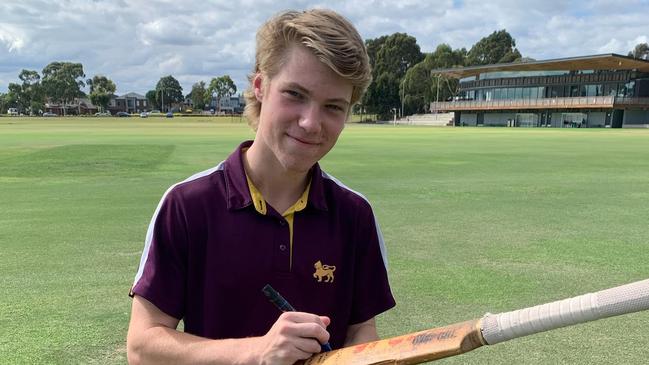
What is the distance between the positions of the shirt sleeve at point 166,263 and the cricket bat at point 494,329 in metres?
0.57

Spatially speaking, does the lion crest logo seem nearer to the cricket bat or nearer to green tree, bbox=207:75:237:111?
the cricket bat

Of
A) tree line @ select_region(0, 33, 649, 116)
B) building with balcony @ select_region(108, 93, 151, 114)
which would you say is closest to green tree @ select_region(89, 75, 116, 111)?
tree line @ select_region(0, 33, 649, 116)

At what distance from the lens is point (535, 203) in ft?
36.1

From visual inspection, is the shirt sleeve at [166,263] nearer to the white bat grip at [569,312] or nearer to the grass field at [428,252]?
the white bat grip at [569,312]

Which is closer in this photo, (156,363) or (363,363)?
(363,363)

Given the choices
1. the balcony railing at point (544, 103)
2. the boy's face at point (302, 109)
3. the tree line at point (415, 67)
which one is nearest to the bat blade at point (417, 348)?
the boy's face at point (302, 109)

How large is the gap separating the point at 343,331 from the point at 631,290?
125 cm

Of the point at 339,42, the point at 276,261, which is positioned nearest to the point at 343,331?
the point at 276,261

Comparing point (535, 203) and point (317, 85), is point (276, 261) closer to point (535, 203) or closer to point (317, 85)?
point (317, 85)

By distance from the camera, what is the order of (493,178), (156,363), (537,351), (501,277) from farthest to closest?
(493,178) → (501,277) → (537,351) → (156,363)

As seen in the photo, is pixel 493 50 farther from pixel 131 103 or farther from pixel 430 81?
pixel 131 103

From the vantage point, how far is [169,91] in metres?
182

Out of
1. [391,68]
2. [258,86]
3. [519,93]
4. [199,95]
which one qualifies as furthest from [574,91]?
[199,95]

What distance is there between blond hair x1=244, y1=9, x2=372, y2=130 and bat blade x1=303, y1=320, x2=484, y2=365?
857mm
